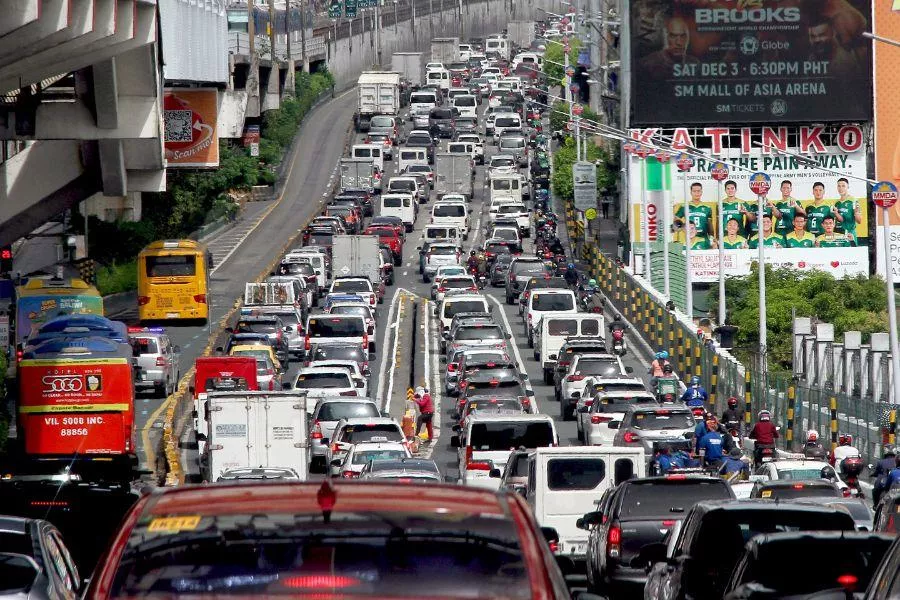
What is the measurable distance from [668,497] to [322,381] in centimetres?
2488

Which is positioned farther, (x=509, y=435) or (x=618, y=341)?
(x=618, y=341)

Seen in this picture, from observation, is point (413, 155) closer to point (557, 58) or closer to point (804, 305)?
point (557, 58)

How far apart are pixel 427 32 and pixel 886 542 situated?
186 m

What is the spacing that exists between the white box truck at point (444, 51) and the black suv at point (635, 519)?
543 ft

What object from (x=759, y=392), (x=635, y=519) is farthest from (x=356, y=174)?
(x=635, y=519)

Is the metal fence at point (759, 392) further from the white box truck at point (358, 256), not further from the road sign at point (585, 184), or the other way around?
the road sign at point (585, 184)

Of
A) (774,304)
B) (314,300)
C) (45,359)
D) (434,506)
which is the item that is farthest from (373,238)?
(434,506)

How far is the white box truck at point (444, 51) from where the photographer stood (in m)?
184

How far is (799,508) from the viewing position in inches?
546

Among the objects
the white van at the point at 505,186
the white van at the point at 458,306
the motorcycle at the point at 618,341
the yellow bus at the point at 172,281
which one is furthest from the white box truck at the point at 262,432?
the white van at the point at 505,186

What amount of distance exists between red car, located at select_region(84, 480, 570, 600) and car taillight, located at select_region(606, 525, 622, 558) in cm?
1123

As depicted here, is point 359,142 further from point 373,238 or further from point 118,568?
point 118,568

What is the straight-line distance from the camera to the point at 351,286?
6359 cm

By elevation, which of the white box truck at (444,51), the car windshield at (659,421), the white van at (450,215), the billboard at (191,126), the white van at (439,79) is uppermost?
the white box truck at (444,51)
